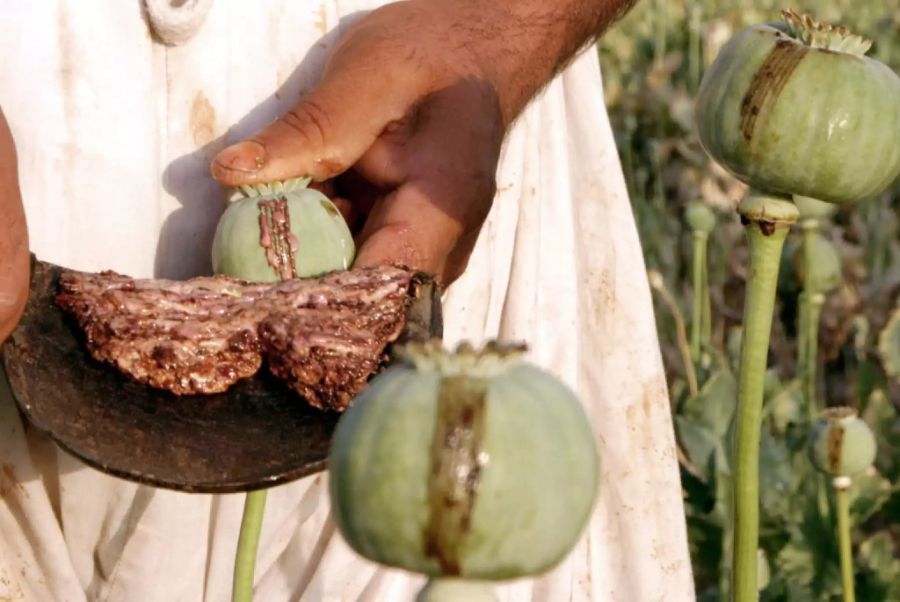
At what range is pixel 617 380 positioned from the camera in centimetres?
210

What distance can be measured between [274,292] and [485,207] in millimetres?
243

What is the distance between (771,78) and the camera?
3.92ft

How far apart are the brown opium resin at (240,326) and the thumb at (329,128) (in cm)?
11

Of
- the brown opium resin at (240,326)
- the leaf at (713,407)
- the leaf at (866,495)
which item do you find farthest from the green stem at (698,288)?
the brown opium resin at (240,326)

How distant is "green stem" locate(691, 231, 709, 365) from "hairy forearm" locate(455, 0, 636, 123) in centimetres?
90

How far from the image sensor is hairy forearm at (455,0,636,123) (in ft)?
6.37

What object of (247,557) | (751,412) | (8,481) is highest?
(751,412)

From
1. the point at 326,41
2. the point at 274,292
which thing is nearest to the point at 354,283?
the point at 274,292

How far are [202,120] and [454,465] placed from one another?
3.80 ft

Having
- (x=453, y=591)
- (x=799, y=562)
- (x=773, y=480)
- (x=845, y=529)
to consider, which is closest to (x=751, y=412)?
(x=453, y=591)

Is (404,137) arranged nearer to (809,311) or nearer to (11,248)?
(11,248)

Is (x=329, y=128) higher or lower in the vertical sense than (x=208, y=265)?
higher

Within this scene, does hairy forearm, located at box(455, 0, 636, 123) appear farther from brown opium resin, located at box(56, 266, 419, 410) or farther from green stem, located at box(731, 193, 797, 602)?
green stem, located at box(731, 193, 797, 602)

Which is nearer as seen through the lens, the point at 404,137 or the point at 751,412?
the point at 751,412
